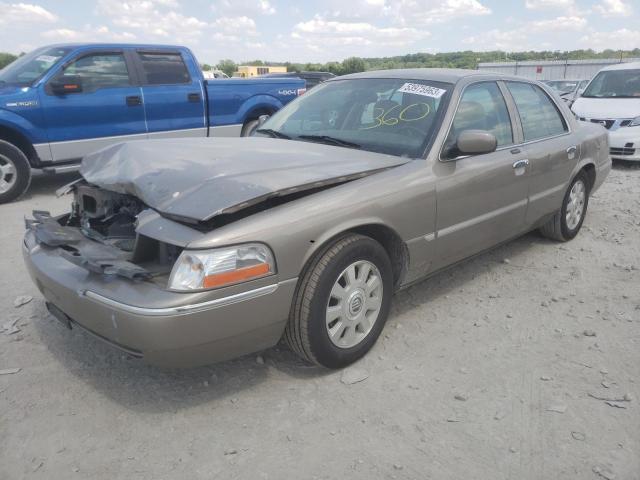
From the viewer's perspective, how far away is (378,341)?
3232mm

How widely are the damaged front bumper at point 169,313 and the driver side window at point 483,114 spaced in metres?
1.64

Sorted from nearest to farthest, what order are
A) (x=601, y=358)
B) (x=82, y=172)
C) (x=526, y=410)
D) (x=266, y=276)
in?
(x=266, y=276) < (x=526, y=410) < (x=601, y=358) < (x=82, y=172)

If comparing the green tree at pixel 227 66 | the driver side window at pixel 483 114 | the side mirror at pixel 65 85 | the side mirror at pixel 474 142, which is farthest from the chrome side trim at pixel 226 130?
the green tree at pixel 227 66

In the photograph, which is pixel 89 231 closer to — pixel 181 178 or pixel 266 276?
pixel 181 178

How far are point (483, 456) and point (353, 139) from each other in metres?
2.08

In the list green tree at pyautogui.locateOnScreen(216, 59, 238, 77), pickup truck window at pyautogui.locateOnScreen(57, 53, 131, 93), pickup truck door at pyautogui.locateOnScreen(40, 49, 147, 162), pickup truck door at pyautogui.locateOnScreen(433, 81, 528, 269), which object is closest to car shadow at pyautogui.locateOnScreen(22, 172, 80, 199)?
pickup truck door at pyautogui.locateOnScreen(40, 49, 147, 162)

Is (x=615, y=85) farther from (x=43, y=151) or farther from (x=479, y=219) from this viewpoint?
(x=43, y=151)

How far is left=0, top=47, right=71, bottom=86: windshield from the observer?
649 centimetres

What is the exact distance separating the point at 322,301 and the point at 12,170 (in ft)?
17.6

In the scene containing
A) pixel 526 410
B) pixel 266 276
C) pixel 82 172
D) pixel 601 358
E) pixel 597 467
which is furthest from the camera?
pixel 82 172

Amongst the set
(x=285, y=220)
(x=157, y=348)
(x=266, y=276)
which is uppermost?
(x=285, y=220)

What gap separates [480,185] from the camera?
11.6ft

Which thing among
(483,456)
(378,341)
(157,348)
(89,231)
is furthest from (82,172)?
(483,456)

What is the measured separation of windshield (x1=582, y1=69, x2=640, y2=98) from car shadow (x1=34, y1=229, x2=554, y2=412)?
30.8 feet
